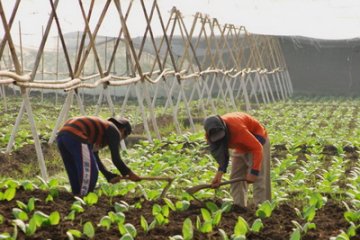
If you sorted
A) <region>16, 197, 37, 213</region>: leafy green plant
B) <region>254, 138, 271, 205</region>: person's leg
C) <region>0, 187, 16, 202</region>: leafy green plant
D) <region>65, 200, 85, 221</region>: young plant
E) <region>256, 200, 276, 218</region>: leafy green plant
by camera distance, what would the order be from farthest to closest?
<region>254, 138, 271, 205</region>: person's leg
<region>0, 187, 16, 202</region>: leafy green plant
<region>256, 200, 276, 218</region>: leafy green plant
<region>16, 197, 37, 213</region>: leafy green plant
<region>65, 200, 85, 221</region>: young plant

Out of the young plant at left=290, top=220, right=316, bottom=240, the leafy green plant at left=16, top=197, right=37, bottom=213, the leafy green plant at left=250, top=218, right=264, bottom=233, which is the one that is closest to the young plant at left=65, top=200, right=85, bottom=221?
the leafy green plant at left=16, top=197, right=37, bottom=213

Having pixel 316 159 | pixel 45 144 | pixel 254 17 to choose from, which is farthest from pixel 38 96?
pixel 316 159

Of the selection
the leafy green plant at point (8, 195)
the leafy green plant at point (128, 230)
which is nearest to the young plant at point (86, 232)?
the leafy green plant at point (128, 230)

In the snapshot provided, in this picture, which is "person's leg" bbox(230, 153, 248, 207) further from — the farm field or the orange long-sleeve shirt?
the orange long-sleeve shirt

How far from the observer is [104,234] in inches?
215

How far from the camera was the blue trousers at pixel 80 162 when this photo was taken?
688cm

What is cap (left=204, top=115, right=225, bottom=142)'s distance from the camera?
22.1ft

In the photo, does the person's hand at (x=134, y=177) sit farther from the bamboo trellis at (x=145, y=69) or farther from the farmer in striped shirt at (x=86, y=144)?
the bamboo trellis at (x=145, y=69)

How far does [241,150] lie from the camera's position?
7.35 metres

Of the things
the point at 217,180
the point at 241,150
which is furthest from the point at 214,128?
the point at 241,150

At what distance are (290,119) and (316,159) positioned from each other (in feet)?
23.5

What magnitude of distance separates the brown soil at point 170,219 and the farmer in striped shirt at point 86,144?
0.65 ft

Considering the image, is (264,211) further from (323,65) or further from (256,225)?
(323,65)

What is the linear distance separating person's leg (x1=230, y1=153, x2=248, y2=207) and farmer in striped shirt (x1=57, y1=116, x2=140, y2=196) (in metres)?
1.18
